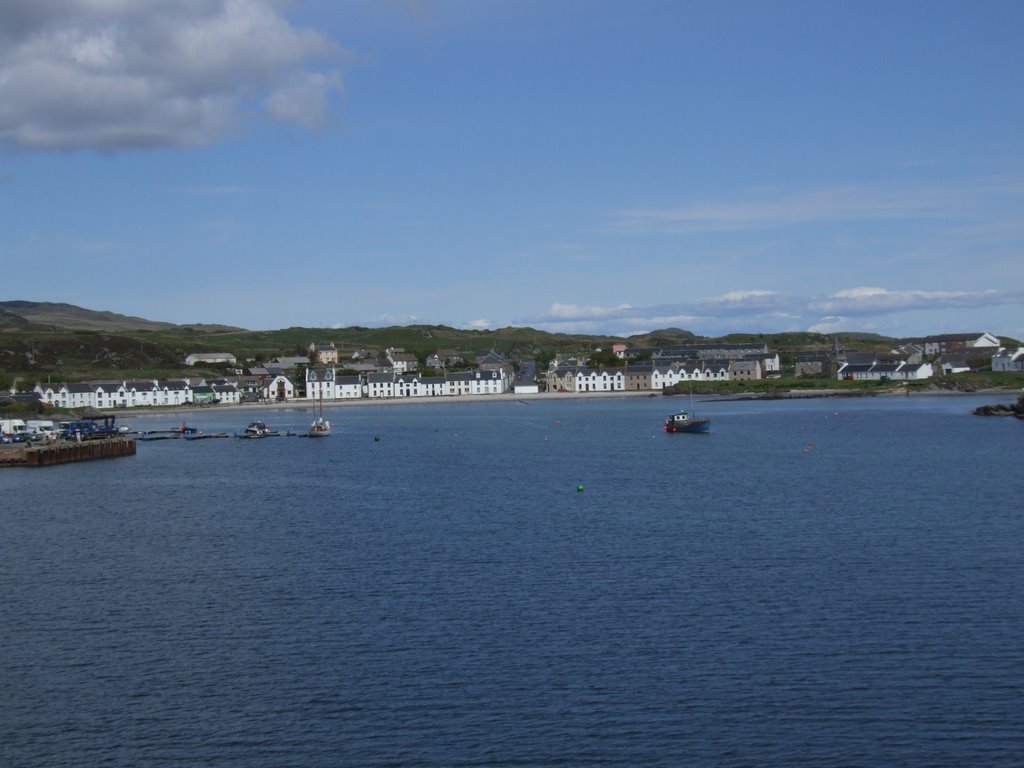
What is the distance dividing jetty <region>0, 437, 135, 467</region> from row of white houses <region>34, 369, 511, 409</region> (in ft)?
190

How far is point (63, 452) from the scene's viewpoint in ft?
204

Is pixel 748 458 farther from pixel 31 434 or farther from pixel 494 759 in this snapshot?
pixel 31 434

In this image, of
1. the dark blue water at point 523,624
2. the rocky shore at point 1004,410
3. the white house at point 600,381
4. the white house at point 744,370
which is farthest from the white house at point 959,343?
the dark blue water at point 523,624

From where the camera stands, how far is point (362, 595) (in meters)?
24.0

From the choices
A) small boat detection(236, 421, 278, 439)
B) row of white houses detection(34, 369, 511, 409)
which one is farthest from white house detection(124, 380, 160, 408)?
small boat detection(236, 421, 278, 439)

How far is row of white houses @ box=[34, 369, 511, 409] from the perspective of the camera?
4973 inches

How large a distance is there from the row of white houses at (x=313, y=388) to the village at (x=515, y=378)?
4.8 inches

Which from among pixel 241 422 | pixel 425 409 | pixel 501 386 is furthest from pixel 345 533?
pixel 501 386

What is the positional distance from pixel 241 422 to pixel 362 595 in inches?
3213

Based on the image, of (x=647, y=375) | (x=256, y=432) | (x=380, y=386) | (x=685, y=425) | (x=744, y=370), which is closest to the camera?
(x=685, y=425)

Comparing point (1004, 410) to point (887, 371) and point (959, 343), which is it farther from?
point (959, 343)

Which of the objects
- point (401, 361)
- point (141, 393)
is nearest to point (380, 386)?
point (401, 361)

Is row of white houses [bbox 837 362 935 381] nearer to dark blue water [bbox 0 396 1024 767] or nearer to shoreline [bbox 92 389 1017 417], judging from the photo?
shoreline [bbox 92 389 1017 417]

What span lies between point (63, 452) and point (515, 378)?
101170mm
